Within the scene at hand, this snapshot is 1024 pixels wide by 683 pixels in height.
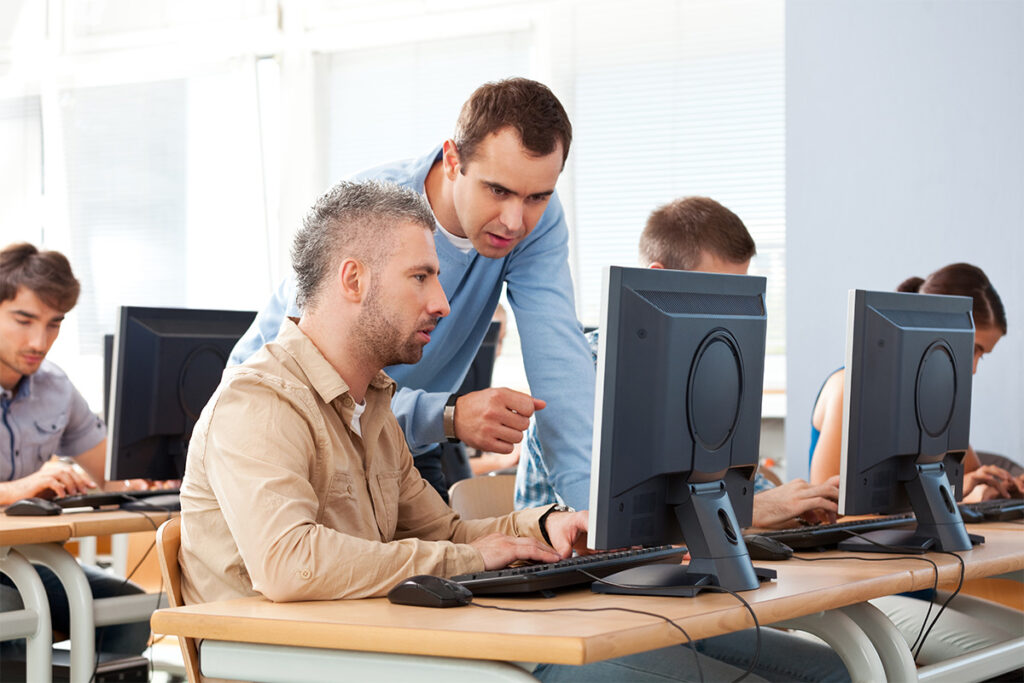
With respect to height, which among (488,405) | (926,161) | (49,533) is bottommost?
(49,533)

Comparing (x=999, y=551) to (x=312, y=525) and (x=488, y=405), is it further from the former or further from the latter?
(x=312, y=525)

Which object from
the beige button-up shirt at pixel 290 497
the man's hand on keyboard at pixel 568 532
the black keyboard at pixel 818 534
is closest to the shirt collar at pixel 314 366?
the beige button-up shirt at pixel 290 497

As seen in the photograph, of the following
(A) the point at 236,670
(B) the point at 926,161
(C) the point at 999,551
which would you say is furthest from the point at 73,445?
(B) the point at 926,161

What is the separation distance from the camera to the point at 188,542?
1.44 m

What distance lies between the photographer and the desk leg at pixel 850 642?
1.48m

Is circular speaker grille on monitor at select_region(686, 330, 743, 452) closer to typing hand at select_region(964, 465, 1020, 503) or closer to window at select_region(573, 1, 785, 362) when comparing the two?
typing hand at select_region(964, 465, 1020, 503)

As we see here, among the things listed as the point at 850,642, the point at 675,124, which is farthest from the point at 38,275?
the point at 675,124

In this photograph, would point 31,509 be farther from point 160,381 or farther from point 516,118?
point 516,118

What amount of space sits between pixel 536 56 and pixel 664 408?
406cm

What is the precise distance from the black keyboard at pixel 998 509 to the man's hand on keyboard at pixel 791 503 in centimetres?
43

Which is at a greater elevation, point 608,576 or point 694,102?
point 694,102

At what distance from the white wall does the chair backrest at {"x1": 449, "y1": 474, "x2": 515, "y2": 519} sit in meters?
1.84

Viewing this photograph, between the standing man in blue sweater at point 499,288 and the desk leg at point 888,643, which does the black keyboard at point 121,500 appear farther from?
the desk leg at point 888,643

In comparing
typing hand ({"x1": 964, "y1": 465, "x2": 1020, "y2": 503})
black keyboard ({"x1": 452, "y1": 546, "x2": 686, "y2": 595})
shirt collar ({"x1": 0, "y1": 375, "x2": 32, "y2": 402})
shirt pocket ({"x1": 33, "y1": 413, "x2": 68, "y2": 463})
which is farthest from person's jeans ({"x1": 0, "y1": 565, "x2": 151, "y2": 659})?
typing hand ({"x1": 964, "y1": 465, "x2": 1020, "y2": 503})
